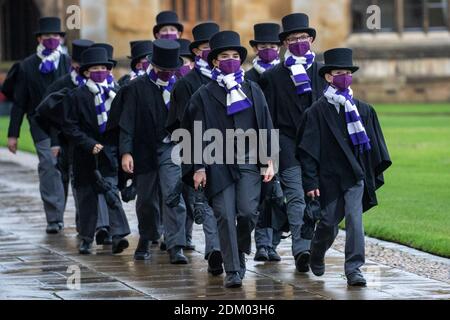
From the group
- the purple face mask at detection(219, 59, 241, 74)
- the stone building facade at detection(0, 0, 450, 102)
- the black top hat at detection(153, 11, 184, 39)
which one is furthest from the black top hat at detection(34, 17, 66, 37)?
the stone building facade at detection(0, 0, 450, 102)

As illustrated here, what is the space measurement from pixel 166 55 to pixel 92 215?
6.23 ft

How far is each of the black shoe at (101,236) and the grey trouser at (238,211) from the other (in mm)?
2990

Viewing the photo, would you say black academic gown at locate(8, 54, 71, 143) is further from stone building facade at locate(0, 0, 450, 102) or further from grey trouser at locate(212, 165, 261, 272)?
stone building facade at locate(0, 0, 450, 102)

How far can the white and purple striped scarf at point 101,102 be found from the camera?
14422 millimetres

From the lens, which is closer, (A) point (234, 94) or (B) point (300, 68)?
(A) point (234, 94)

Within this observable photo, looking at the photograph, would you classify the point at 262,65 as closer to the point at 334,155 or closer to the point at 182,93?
the point at 182,93

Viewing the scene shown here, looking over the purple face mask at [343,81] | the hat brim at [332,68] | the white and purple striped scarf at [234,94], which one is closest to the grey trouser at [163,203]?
the white and purple striped scarf at [234,94]

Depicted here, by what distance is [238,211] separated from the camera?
38.8 ft

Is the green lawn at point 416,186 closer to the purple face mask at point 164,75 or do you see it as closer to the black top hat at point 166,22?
the purple face mask at point 164,75

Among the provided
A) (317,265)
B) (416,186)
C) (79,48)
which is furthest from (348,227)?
(416,186)

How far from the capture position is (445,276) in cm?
1192

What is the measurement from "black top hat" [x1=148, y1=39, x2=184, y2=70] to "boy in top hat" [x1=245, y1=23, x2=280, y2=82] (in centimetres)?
69

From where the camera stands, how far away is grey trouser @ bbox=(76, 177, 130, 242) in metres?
14.0

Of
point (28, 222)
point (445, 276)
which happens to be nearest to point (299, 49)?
point (445, 276)
